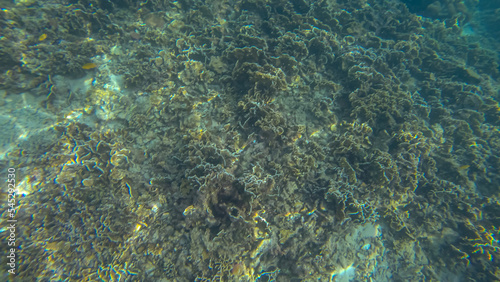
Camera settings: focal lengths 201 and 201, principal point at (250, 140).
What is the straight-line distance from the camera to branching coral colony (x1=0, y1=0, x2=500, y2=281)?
407cm

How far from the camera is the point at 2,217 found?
4.01 meters

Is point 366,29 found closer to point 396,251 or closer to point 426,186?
point 426,186

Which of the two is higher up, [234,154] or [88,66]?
[88,66]

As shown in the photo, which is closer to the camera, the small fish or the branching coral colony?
the branching coral colony

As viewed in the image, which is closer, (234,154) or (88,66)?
(234,154)

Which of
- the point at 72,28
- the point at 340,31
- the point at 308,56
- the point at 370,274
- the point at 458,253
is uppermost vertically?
the point at 340,31

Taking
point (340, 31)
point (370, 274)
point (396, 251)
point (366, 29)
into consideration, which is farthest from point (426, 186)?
point (366, 29)

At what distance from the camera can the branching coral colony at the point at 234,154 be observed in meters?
4.07

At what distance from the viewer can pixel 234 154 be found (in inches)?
193

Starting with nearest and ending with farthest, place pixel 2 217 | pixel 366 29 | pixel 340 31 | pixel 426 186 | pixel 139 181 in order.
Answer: pixel 2 217 → pixel 139 181 → pixel 426 186 → pixel 340 31 → pixel 366 29

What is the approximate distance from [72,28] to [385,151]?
10826 mm

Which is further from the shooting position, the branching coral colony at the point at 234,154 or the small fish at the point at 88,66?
the small fish at the point at 88,66

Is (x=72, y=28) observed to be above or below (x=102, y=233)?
above

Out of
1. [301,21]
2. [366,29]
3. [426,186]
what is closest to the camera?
[426,186]
